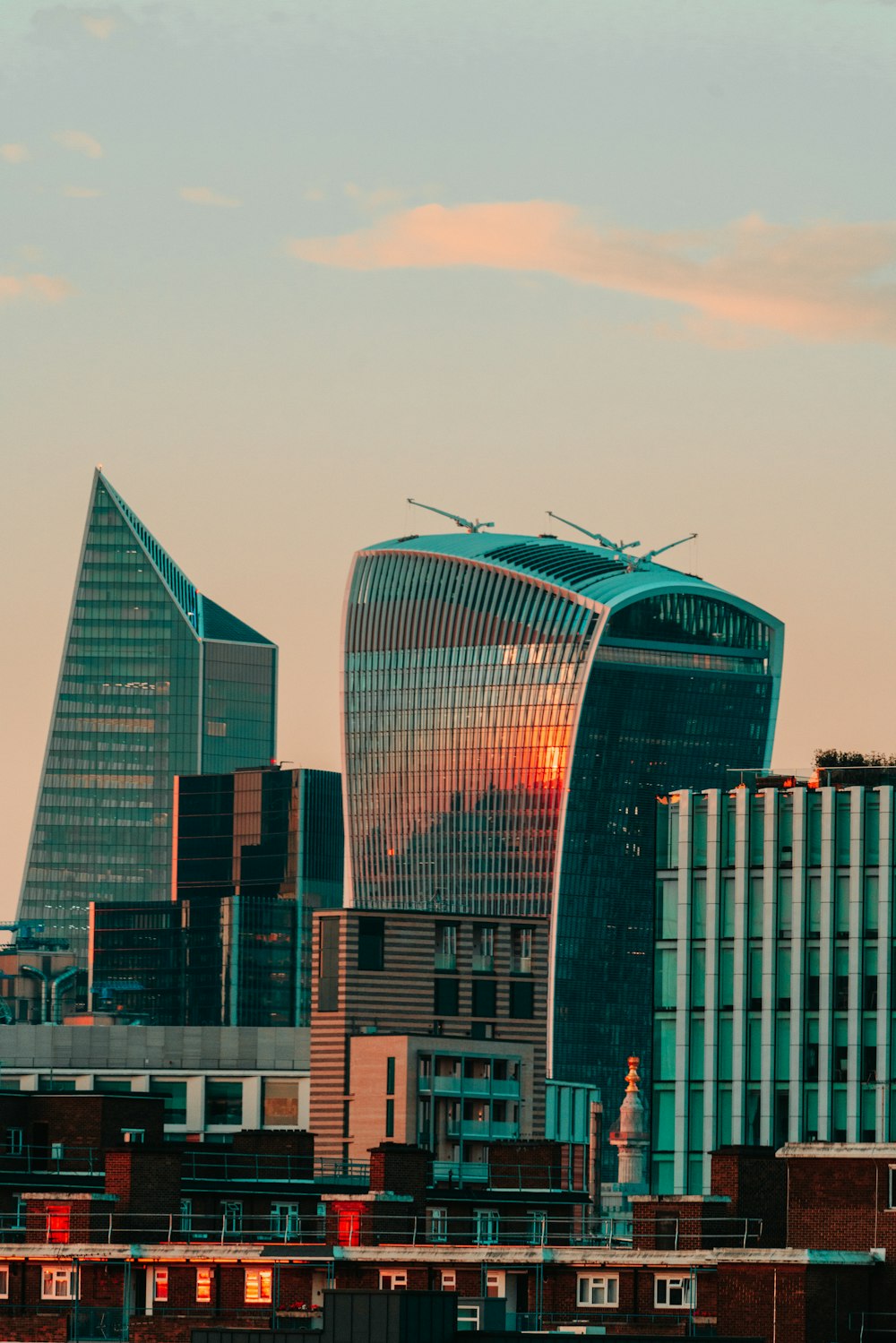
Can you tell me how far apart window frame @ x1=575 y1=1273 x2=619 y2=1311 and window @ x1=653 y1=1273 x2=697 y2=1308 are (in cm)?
140

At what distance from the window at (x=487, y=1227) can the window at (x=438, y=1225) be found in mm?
1294

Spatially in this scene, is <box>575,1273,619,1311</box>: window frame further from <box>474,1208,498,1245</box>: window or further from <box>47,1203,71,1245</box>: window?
<box>47,1203,71,1245</box>: window

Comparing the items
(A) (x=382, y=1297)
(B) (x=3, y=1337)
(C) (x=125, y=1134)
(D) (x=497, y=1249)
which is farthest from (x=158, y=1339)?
(C) (x=125, y=1134)

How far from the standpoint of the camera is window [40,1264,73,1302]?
114188mm

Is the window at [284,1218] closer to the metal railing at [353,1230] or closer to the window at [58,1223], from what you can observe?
the metal railing at [353,1230]

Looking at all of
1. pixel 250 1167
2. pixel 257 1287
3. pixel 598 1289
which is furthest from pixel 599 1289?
pixel 250 1167

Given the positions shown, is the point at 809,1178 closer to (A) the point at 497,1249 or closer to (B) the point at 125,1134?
(A) the point at 497,1249

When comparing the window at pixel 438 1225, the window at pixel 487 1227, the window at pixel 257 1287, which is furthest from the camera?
the window at pixel 487 1227

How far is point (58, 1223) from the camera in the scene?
125 m

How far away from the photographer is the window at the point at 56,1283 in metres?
114

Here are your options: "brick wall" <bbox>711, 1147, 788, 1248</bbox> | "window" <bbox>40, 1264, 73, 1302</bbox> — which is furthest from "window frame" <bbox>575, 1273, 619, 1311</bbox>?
"window" <bbox>40, 1264, 73, 1302</bbox>

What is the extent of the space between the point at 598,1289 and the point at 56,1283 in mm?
17549

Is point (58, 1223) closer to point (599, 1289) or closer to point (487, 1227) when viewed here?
point (487, 1227)

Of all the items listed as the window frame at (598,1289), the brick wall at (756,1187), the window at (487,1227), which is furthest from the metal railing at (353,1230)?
the window frame at (598,1289)
